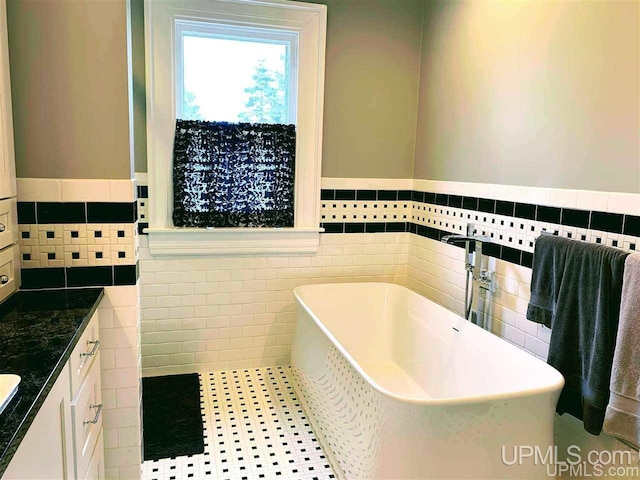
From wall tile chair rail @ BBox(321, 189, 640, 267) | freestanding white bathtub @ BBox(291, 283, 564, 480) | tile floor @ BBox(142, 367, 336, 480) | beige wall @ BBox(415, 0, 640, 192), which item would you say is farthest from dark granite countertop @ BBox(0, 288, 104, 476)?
beige wall @ BBox(415, 0, 640, 192)

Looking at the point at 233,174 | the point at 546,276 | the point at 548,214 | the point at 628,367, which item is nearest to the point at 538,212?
the point at 548,214

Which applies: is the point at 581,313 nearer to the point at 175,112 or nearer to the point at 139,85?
the point at 175,112

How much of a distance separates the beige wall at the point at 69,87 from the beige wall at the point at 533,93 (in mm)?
1920

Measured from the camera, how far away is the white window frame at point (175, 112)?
10.6 feet

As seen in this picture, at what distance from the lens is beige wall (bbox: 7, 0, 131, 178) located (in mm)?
1999

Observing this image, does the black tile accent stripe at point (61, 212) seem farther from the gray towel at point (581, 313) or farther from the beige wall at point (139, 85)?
the gray towel at point (581, 313)

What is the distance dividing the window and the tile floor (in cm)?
180

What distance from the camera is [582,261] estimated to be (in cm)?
211

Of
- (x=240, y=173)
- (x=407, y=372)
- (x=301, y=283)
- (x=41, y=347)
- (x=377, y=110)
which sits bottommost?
(x=407, y=372)

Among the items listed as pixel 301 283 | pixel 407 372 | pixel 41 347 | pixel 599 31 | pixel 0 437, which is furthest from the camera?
pixel 301 283

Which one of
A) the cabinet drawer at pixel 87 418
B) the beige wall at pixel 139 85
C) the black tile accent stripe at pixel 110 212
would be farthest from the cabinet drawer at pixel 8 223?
the beige wall at pixel 139 85

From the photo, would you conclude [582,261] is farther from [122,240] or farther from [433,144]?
[122,240]

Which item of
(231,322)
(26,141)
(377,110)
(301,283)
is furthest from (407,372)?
(26,141)

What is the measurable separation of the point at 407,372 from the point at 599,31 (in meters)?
2.12
